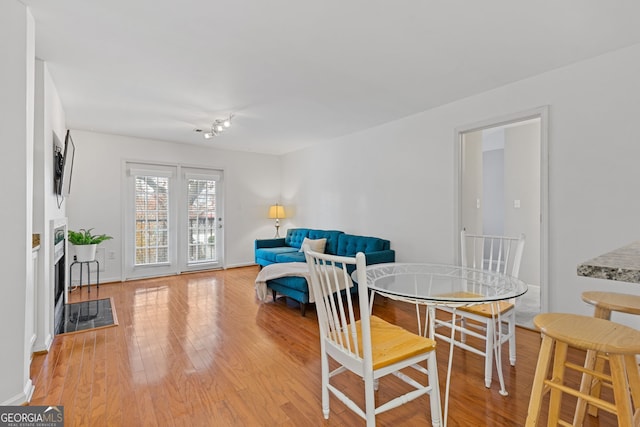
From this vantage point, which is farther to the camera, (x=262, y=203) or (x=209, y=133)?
(x=262, y=203)

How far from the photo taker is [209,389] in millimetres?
1994

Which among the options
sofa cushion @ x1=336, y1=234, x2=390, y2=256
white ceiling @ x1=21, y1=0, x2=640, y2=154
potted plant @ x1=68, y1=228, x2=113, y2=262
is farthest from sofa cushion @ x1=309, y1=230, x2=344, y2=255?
potted plant @ x1=68, y1=228, x2=113, y2=262

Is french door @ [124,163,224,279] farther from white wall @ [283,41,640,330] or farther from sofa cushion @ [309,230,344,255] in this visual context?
white wall @ [283,41,640,330]

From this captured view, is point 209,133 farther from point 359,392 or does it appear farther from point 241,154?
point 359,392

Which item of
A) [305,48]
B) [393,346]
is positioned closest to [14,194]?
[305,48]

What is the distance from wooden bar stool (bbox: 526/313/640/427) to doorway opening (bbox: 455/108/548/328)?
5.47 ft

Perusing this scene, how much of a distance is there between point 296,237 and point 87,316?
3.27 meters

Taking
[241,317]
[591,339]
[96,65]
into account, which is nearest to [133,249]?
[241,317]

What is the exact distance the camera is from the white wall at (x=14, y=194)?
5.76ft

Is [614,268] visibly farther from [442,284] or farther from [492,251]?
[492,251]

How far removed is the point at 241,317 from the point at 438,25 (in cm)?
321

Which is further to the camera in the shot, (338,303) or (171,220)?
(171,220)

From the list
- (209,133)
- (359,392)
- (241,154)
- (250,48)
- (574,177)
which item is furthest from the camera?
(241,154)

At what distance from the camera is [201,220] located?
585 cm
